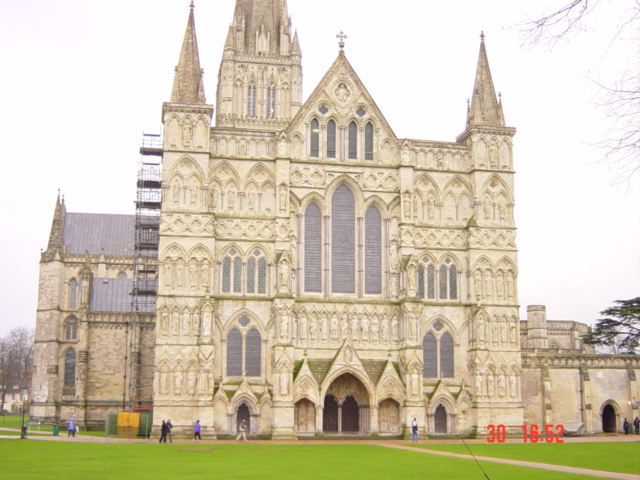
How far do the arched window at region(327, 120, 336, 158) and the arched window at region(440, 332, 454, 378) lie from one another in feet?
45.4

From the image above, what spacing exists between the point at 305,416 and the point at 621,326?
2788cm

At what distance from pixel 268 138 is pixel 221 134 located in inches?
120

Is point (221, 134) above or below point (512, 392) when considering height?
above


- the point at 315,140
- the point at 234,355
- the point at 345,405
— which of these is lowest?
the point at 345,405

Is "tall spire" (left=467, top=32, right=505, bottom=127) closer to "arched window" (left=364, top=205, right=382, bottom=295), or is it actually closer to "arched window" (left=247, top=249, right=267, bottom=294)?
"arched window" (left=364, top=205, right=382, bottom=295)

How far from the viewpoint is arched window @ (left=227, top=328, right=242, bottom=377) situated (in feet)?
167

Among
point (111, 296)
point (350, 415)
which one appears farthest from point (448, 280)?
point (111, 296)

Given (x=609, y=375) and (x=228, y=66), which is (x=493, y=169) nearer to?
(x=609, y=375)

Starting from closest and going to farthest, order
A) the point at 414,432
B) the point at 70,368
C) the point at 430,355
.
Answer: the point at 414,432 → the point at 430,355 → the point at 70,368

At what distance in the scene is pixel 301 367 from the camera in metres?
50.7

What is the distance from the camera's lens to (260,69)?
85.1 metres

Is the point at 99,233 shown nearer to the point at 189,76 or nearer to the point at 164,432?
the point at 189,76

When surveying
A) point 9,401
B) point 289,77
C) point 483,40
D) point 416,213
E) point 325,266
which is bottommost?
point 9,401

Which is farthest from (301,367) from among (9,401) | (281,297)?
(9,401)
